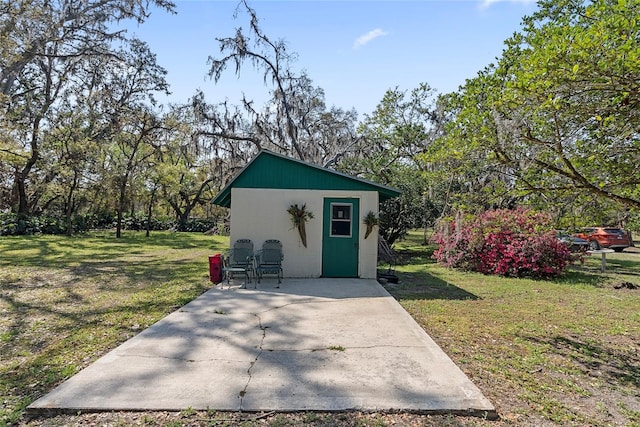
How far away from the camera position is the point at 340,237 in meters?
9.10

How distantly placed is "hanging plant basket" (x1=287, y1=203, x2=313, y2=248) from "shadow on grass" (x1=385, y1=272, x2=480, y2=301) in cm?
232

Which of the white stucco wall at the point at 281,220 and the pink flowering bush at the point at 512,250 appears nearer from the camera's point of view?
the white stucco wall at the point at 281,220

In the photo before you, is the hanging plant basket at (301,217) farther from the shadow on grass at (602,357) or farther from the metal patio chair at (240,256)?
the shadow on grass at (602,357)

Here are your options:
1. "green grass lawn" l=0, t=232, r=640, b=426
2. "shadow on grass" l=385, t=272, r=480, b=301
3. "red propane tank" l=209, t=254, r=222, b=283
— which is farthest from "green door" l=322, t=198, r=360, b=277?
"red propane tank" l=209, t=254, r=222, b=283

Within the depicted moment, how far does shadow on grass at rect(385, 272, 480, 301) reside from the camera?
25.4 feet

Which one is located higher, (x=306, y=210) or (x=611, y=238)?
(x=306, y=210)

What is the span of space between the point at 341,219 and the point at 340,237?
1.46ft

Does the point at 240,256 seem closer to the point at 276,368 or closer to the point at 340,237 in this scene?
the point at 340,237

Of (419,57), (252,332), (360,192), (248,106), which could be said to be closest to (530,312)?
(360,192)

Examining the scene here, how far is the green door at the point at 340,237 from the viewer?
9.05 meters

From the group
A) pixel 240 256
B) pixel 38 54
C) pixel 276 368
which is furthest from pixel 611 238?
pixel 38 54

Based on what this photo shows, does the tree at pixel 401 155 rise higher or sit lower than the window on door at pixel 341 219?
higher

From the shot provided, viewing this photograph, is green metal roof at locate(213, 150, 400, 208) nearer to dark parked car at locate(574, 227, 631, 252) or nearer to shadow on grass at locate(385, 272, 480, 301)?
shadow on grass at locate(385, 272, 480, 301)

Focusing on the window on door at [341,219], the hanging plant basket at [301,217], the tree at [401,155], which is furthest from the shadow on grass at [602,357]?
the tree at [401,155]
